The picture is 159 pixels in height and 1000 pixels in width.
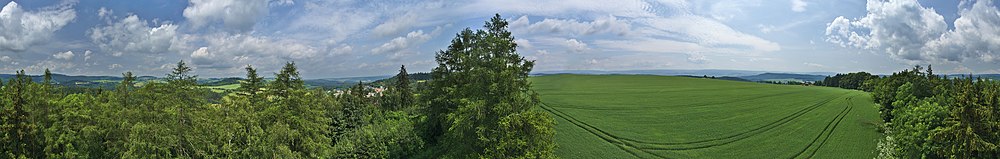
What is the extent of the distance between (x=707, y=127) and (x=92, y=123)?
42.2 metres

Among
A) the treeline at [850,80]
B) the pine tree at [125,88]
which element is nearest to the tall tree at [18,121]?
the pine tree at [125,88]

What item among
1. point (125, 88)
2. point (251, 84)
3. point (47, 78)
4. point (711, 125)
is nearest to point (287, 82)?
point (251, 84)

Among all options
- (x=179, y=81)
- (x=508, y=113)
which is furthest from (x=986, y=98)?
(x=179, y=81)

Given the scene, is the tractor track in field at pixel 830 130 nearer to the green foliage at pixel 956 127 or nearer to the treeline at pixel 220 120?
the green foliage at pixel 956 127

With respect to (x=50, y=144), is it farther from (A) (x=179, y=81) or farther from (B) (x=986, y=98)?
(B) (x=986, y=98)

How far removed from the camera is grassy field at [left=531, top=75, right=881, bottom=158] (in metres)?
33.9

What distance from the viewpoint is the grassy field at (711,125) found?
33.9 meters

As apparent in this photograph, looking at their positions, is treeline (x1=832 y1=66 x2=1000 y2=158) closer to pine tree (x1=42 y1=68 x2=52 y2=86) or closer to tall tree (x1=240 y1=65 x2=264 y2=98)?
tall tree (x1=240 y1=65 x2=264 y2=98)

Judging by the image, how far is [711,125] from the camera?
43.5 m

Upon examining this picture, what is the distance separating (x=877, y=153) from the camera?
33.9m

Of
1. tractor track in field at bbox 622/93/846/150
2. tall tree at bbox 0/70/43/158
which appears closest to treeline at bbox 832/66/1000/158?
tractor track in field at bbox 622/93/846/150

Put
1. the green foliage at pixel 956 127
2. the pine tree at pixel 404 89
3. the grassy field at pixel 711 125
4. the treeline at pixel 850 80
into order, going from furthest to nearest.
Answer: the treeline at pixel 850 80
the pine tree at pixel 404 89
the grassy field at pixel 711 125
the green foliage at pixel 956 127

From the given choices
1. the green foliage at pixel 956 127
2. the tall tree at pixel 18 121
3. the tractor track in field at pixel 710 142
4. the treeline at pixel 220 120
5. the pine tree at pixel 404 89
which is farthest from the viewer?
the pine tree at pixel 404 89

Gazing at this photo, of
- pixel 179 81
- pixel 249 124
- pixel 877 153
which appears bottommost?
pixel 877 153
